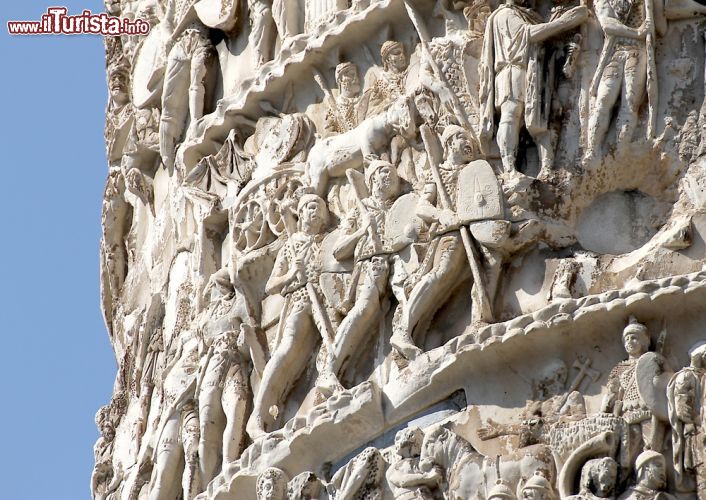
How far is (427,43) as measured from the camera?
1861cm

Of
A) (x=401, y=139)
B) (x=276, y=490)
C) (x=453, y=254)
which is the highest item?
(x=401, y=139)

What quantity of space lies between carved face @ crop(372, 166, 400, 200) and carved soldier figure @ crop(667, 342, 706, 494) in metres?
2.70

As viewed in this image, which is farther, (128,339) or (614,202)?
(128,339)

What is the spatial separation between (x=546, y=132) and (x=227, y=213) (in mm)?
3078

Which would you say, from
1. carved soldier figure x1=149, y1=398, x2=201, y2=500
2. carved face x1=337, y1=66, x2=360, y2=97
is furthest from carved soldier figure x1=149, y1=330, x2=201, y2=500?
carved face x1=337, y1=66, x2=360, y2=97

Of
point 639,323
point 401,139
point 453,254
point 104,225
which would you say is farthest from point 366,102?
point 104,225

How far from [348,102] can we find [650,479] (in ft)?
13.7

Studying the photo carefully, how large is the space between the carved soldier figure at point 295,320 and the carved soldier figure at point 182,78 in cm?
253

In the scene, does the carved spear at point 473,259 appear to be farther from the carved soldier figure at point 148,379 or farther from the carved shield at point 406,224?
the carved soldier figure at point 148,379

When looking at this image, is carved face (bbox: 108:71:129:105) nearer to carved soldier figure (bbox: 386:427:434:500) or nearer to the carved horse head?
carved soldier figure (bbox: 386:427:434:500)

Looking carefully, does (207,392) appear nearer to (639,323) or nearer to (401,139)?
(401,139)

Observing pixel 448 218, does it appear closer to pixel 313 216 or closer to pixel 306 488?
pixel 313 216

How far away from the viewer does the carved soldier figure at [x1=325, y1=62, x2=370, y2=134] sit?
1895 centimetres

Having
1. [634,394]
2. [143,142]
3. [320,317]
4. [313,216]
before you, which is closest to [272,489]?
[320,317]
